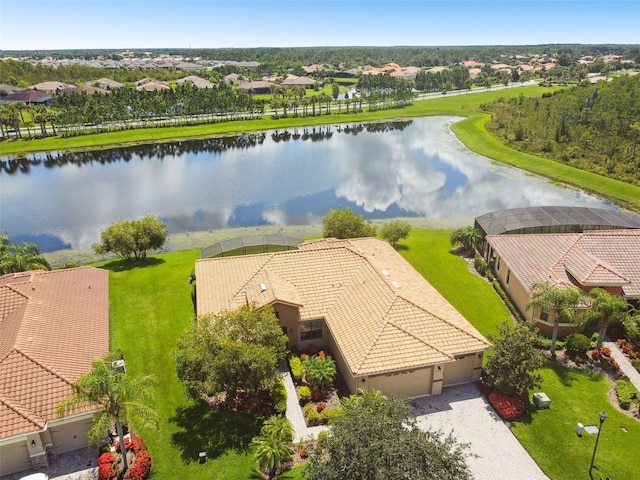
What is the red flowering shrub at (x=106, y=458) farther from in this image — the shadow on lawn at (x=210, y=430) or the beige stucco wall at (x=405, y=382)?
the beige stucco wall at (x=405, y=382)

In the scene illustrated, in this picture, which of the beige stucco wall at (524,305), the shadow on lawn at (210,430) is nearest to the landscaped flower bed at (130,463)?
the shadow on lawn at (210,430)

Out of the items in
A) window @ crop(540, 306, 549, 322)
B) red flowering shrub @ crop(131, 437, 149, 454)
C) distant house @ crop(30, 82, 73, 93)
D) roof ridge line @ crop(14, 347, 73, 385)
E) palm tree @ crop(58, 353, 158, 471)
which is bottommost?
red flowering shrub @ crop(131, 437, 149, 454)

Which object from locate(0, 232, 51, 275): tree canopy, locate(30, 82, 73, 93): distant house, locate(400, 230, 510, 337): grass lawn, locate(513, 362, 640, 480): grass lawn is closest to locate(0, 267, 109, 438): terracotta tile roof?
locate(0, 232, 51, 275): tree canopy

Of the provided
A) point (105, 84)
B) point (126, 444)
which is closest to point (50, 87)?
point (105, 84)

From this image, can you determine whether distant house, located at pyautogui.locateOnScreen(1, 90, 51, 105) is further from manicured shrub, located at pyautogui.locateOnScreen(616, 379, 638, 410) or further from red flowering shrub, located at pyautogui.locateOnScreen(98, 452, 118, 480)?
manicured shrub, located at pyautogui.locateOnScreen(616, 379, 638, 410)

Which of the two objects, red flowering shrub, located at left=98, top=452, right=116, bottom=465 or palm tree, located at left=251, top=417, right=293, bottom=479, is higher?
palm tree, located at left=251, top=417, right=293, bottom=479

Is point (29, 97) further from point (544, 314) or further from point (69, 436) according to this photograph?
point (544, 314)

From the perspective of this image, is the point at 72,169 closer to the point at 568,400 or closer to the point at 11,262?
the point at 11,262
